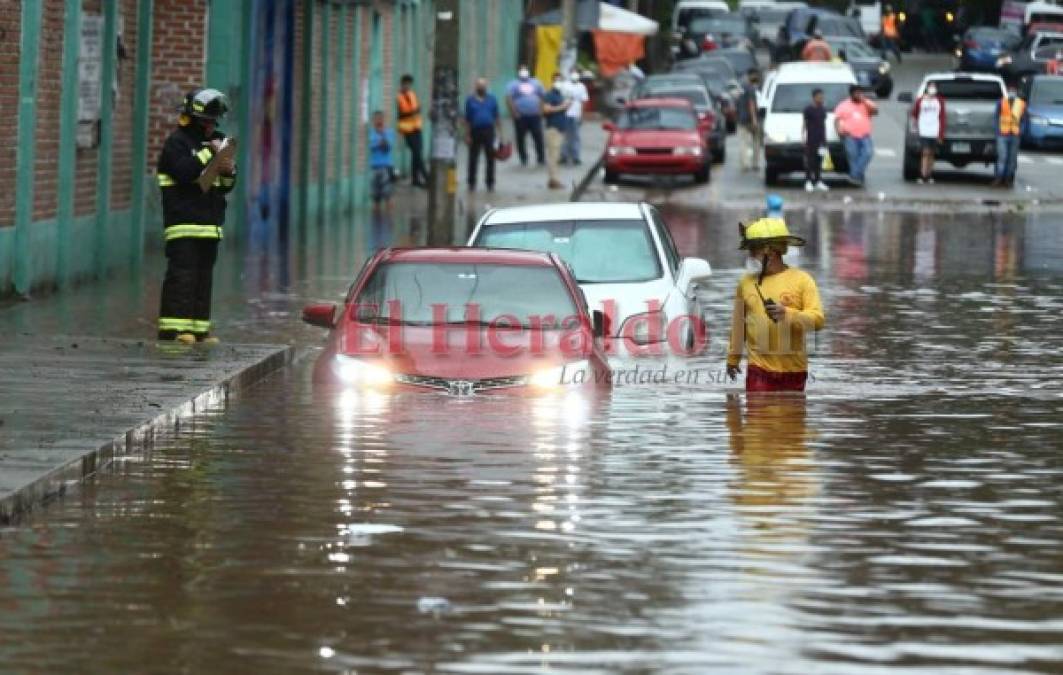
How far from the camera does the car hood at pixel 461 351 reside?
16489 millimetres

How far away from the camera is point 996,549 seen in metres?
11.4

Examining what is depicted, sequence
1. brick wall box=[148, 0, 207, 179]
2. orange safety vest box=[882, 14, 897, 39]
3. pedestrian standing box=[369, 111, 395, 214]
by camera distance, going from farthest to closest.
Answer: orange safety vest box=[882, 14, 897, 39] < pedestrian standing box=[369, 111, 395, 214] < brick wall box=[148, 0, 207, 179]

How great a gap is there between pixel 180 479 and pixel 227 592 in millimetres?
3400

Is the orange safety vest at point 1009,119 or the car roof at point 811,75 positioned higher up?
the car roof at point 811,75

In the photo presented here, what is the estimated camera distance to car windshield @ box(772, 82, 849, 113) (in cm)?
5205

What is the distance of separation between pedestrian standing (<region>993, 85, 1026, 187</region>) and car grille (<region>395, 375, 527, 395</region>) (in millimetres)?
34351

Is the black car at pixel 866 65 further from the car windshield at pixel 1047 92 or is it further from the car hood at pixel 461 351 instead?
the car hood at pixel 461 351

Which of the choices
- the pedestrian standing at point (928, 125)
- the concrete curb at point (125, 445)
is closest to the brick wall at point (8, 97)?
the concrete curb at point (125, 445)

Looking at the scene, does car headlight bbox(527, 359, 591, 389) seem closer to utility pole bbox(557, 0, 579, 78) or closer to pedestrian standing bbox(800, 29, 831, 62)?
pedestrian standing bbox(800, 29, 831, 62)

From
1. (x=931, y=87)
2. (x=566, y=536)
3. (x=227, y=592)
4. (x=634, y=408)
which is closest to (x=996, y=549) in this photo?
(x=566, y=536)

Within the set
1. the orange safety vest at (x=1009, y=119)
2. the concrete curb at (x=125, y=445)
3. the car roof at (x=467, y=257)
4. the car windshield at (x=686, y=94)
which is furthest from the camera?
the car windshield at (x=686, y=94)

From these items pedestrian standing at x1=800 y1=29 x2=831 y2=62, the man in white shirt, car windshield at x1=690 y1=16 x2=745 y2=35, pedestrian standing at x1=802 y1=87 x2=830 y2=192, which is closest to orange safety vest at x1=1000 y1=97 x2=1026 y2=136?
pedestrian standing at x1=802 y1=87 x2=830 y2=192

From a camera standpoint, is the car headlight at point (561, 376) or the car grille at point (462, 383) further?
the car headlight at point (561, 376)

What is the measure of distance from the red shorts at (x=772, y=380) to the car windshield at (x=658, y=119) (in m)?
35.3
